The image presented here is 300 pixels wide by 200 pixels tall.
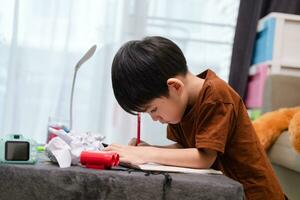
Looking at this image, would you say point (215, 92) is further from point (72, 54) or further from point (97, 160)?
point (72, 54)

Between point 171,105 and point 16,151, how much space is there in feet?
1.12

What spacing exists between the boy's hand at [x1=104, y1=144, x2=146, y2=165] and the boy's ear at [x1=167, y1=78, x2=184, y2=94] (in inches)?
5.7

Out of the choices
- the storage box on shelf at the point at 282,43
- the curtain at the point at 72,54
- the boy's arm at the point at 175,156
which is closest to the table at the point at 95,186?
the boy's arm at the point at 175,156

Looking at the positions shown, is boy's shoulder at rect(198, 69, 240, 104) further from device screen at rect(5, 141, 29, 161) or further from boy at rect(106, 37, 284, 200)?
device screen at rect(5, 141, 29, 161)

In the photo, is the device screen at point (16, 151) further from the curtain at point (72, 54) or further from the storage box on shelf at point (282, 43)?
the storage box on shelf at point (282, 43)

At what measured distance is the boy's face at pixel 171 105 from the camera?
84 centimetres

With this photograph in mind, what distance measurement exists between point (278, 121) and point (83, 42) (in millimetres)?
1057

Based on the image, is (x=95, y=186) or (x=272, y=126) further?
(x=272, y=126)

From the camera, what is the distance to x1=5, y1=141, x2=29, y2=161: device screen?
639 mm

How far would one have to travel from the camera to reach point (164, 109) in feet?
2.81

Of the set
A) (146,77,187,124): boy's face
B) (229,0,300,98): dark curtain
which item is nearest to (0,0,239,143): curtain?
(229,0,300,98): dark curtain

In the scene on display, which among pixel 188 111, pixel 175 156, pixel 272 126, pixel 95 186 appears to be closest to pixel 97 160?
pixel 95 186

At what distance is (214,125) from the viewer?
79cm

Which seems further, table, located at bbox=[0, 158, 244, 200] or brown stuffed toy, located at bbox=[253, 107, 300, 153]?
brown stuffed toy, located at bbox=[253, 107, 300, 153]
